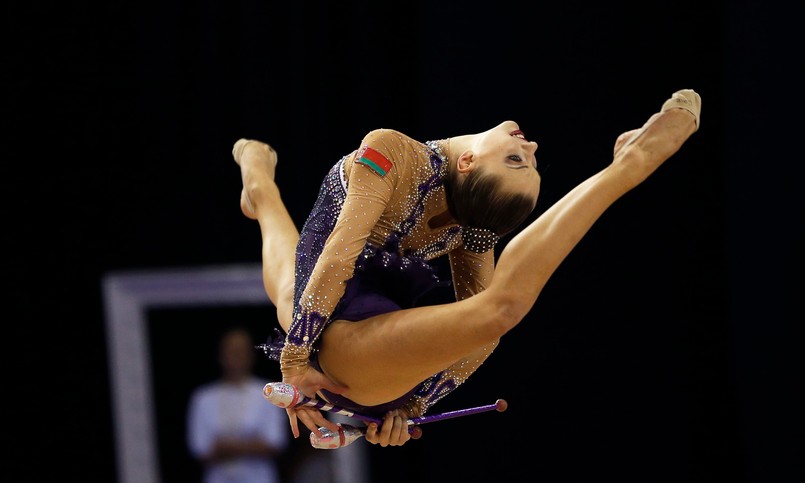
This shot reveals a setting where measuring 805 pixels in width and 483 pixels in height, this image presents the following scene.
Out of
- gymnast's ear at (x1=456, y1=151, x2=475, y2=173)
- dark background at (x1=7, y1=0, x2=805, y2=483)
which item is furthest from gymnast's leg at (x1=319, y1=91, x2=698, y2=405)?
dark background at (x1=7, y1=0, x2=805, y2=483)

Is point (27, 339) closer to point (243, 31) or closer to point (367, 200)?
point (243, 31)

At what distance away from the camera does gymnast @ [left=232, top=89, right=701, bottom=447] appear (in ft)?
6.45

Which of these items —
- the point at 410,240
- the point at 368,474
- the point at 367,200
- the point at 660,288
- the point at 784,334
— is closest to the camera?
the point at 367,200

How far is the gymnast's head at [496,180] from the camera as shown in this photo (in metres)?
2.15

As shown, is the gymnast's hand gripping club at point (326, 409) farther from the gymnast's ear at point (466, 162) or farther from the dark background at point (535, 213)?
the dark background at point (535, 213)

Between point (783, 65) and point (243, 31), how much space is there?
2.05m

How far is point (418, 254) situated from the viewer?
236cm

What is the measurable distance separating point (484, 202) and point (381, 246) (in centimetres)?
27

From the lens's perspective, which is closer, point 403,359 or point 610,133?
point 403,359

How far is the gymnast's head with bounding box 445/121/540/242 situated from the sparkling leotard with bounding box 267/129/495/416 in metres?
0.08

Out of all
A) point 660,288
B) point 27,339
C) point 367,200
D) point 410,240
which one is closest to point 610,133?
point 660,288

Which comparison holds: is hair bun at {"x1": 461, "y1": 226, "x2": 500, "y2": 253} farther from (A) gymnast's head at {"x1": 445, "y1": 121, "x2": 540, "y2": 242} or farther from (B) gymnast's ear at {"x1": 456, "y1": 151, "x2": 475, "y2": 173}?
(B) gymnast's ear at {"x1": 456, "y1": 151, "x2": 475, "y2": 173}

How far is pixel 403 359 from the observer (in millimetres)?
2088

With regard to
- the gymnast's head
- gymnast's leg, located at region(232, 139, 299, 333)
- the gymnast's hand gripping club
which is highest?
the gymnast's head
